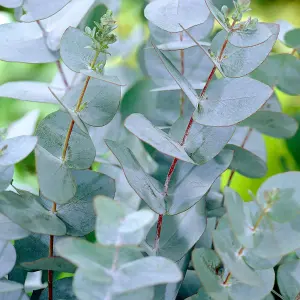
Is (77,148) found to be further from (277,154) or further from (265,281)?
(277,154)

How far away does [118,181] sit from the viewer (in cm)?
41

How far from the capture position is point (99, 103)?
0.31m

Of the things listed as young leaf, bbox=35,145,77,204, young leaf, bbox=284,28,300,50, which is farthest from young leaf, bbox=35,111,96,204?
young leaf, bbox=284,28,300,50

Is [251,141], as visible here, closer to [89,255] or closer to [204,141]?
[204,141]

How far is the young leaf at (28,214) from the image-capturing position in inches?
11.0

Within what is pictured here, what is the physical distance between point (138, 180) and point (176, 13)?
9 cm

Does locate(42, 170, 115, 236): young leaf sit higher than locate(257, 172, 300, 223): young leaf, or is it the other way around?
locate(257, 172, 300, 223): young leaf

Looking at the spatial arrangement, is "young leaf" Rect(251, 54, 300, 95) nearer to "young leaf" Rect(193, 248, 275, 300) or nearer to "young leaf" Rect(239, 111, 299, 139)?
"young leaf" Rect(239, 111, 299, 139)

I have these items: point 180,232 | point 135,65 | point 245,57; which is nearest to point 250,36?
point 245,57

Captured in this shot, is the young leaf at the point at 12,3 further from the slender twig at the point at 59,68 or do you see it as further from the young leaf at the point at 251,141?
the young leaf at the point at 251,141

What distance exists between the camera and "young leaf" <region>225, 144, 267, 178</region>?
384 mm

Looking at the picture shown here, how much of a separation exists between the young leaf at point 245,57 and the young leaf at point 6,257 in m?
0.15

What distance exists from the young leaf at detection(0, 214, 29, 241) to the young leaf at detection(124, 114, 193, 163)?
0.08 metres


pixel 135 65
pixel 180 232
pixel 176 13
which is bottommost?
pixel 135 65
